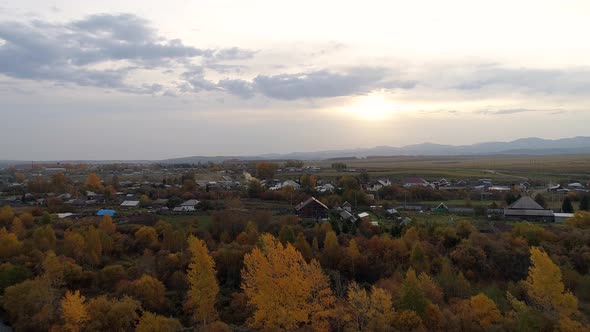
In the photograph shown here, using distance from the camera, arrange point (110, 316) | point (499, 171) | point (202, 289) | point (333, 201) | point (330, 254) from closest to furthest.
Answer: point (110, 316) < point (202, 289) < point (330, 254) < point (333, 201) < point (499, 171)

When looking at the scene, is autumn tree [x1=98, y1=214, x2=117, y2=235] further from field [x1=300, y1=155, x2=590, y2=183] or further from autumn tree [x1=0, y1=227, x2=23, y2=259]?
field [x1=300, y1=155, x2=590, y2=183]

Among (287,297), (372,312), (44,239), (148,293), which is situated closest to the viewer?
(287,297)

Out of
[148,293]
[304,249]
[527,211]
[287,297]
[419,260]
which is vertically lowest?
[148,293]

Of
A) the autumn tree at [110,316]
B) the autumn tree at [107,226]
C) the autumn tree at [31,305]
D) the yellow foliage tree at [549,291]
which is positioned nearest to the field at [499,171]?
the autumn tree at [107,226]

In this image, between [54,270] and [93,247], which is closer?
[54,270]

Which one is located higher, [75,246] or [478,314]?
[75,246]

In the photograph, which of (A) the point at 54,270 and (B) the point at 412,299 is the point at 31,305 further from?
(B) the point at 412,299

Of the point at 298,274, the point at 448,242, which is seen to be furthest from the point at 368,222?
the point at 298,274

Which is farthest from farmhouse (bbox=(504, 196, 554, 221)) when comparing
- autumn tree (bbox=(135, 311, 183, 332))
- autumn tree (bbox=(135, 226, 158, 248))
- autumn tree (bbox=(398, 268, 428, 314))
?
autumn tree (bbox=(135, 311, 183, 332))

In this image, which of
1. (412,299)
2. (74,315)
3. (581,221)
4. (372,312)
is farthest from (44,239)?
(581,221)
